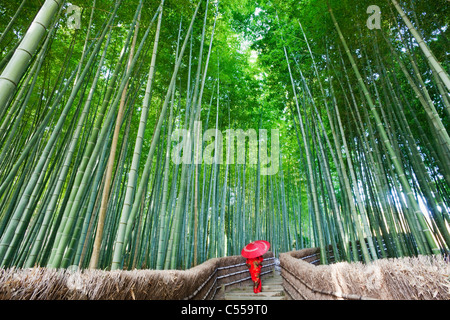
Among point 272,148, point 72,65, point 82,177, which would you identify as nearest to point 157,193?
point 82,177

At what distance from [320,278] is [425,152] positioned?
367 cm

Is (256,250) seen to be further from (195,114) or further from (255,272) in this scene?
(195,114)

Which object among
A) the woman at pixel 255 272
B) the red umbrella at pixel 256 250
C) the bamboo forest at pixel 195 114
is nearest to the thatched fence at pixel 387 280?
the bamboo forest at pixel 195 114

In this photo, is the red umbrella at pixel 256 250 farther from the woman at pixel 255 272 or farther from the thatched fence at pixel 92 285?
the thatched fence at pixel 92 285

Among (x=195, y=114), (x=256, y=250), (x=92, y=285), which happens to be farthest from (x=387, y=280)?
(x=195, y=114)

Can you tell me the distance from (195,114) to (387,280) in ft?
8.92

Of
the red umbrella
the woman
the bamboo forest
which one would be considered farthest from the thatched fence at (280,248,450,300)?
the woman

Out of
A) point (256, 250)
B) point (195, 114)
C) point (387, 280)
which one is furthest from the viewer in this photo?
point (256, 250)

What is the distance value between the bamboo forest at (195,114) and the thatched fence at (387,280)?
76 centimetres

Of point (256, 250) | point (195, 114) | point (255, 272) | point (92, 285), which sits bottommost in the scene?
point (255, 272)

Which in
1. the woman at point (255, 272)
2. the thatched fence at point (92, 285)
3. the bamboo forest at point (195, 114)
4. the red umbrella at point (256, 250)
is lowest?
the woman at point (255, 272)

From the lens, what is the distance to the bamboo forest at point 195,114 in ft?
6.52

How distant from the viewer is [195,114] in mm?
3275
